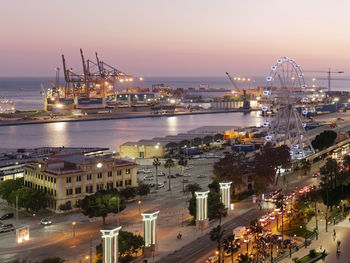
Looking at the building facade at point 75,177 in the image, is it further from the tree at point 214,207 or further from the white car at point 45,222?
the tree at point 214,207

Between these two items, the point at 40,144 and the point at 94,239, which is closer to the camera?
the point at 94,239

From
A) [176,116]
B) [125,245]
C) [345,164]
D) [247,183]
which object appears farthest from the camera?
[176,116]

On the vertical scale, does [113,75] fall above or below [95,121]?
above

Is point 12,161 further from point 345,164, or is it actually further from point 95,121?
point 95,121

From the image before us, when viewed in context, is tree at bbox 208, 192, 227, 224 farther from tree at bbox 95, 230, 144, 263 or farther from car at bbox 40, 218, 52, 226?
car at bbox 40, 218, 52, 226

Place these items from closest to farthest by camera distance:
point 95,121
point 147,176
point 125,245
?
1. point 125,245
2. point 147,176
3. point 95,121

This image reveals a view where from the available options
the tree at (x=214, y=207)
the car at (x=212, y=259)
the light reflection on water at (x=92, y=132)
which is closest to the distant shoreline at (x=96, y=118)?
the light reflection on water at (x=92, y=132)

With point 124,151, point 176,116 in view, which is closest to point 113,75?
point 176,116
